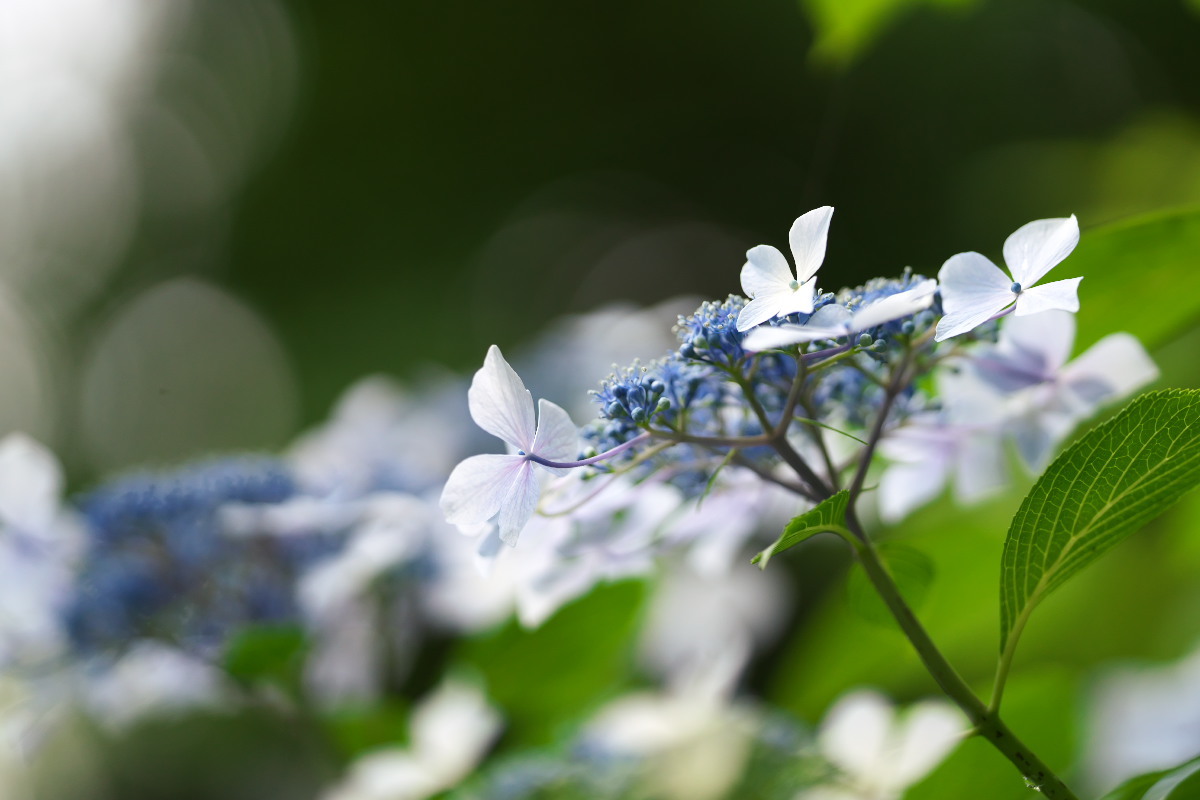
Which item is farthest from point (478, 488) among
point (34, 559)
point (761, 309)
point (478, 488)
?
point (34, 559)

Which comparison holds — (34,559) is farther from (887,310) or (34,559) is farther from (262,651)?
(887,310)

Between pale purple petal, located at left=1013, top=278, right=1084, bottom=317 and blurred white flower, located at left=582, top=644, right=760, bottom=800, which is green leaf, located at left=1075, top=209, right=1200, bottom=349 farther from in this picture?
blurred white flower, located at left=582, top=644, right=760, bottom=800

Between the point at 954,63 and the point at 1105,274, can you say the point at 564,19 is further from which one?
the point at 1105,274

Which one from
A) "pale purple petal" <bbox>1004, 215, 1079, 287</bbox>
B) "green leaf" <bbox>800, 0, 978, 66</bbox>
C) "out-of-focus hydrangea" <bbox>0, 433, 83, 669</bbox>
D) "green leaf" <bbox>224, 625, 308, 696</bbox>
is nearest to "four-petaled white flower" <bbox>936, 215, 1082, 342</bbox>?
"pale purple petal" <bbox>1004, 215, 1079, 287</bbox>

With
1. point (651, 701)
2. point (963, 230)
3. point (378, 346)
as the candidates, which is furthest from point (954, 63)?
point (651, 701)

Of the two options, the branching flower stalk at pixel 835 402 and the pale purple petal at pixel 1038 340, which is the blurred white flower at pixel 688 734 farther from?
the pale purple petal at pixel 1038 340

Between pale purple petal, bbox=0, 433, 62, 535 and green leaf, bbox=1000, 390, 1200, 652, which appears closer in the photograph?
green leaf, bbox=1000, 390, 1200, 652
